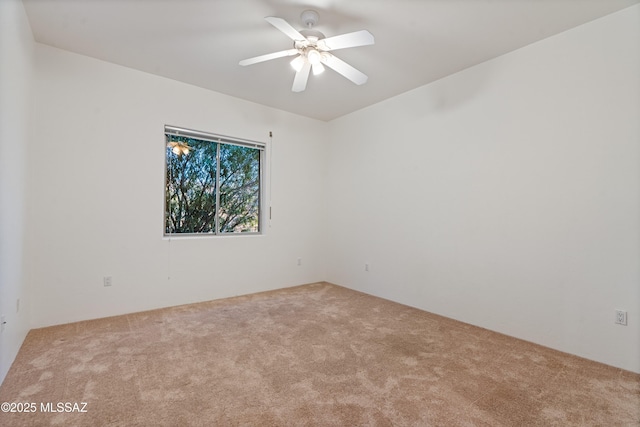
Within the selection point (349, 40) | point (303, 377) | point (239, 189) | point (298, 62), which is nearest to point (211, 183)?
point (239, 189)

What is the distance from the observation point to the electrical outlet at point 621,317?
225 cm

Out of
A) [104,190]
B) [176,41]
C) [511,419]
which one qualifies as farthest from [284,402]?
[176,41]

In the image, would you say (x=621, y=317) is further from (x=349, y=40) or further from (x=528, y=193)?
(x=349, y=40)

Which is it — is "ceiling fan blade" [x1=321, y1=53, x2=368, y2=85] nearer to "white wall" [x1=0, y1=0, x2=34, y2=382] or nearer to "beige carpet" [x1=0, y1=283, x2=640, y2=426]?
"white wall" [x1=0, y1=0, x2=34, y2=382]

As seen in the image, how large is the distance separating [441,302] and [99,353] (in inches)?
130

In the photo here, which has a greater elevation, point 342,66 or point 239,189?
point 342,66

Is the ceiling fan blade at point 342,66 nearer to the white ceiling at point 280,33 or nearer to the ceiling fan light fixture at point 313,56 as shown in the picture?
the ceiling fan light fixture at point 313,56

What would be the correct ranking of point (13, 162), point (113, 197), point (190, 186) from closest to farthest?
point (13, 162) → point (113, 197) → point (190, 186)

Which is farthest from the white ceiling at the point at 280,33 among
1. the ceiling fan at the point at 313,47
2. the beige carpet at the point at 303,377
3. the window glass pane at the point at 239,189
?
the beige carpet at the point at 303,377

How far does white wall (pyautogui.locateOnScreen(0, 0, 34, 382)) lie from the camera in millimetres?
1970

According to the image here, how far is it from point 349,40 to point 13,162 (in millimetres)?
2641

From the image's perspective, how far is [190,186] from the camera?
3.91 m

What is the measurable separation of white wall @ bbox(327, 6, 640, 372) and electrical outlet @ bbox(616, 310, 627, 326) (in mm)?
36

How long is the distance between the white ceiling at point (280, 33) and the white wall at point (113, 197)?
12.0 inches
